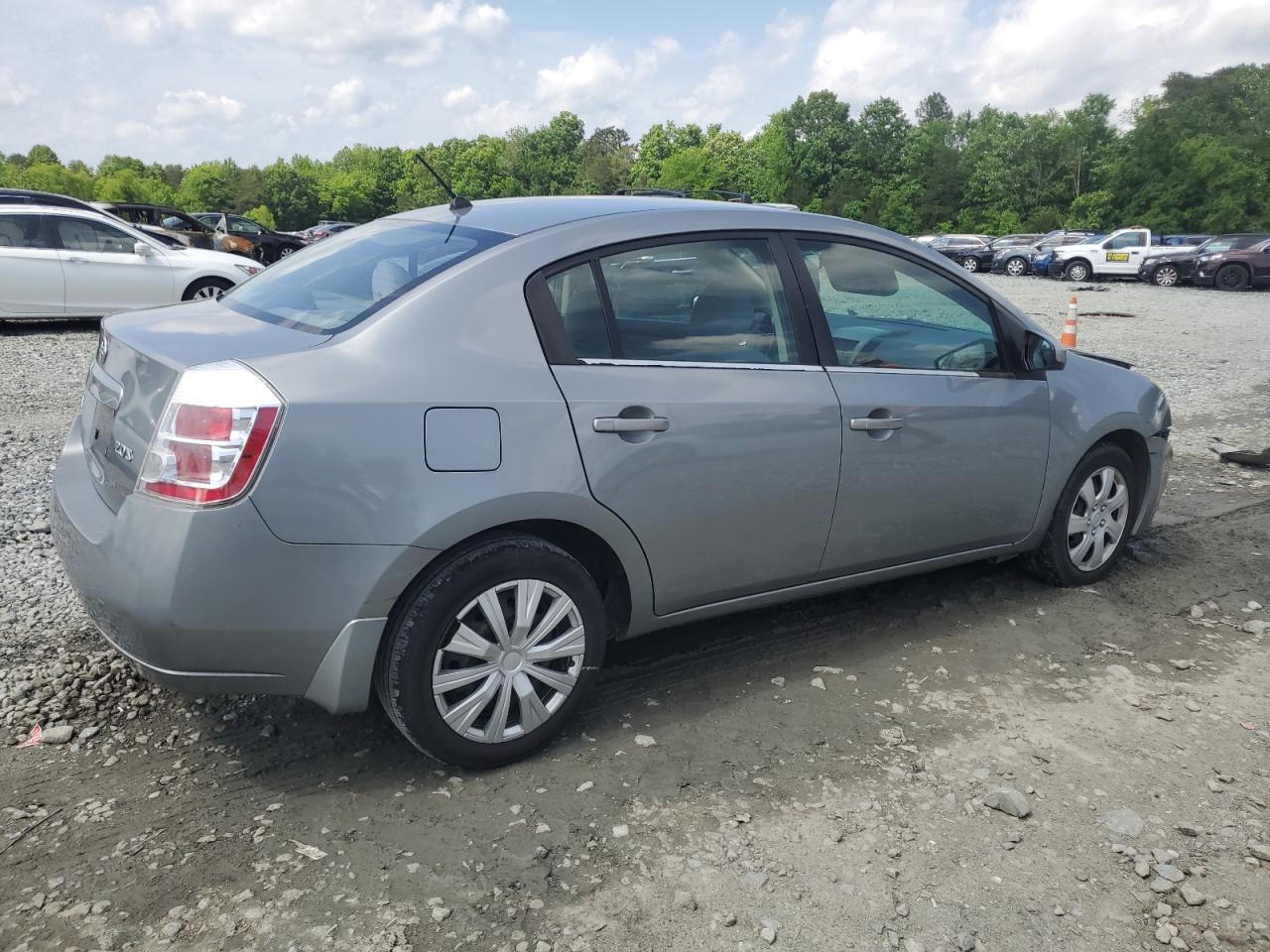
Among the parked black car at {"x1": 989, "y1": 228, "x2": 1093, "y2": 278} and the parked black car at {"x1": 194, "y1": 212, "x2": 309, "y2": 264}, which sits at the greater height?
the parked black car at {"x1": 194, "y1": 212, "x2": 309, "y2": 264}

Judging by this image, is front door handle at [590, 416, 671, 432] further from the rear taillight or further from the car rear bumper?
the rear taillight

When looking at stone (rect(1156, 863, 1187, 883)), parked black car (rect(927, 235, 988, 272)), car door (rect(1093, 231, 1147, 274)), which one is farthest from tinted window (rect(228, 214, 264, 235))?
stone (rect(1156, 863, 1187, 883))

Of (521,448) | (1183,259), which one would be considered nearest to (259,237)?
(1183,259)

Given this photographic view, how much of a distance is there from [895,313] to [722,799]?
2.11 meters

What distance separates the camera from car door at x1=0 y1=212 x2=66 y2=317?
12.7 metres

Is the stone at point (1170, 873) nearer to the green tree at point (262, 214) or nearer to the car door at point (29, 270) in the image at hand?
the car door at point (29, 270)

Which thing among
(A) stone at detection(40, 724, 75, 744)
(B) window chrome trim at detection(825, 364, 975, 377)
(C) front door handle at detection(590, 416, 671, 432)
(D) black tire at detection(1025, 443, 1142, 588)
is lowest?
(A) stone at detection(40, 724, 75, 744)

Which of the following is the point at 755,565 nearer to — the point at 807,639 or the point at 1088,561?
the point at 807,639

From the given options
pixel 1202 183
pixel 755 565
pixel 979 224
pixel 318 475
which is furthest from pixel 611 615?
pixel 979 224

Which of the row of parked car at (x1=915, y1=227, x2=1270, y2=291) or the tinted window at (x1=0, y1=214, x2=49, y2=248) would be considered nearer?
the tinted window at (x1=0, y1=214, x2=49, y2=248)

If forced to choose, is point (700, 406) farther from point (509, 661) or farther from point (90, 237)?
point (90, 237)

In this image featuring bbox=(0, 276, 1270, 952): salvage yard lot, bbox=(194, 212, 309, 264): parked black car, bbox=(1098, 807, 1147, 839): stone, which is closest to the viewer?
bbox=(0, 276, 1270, 952): salvage yard lot

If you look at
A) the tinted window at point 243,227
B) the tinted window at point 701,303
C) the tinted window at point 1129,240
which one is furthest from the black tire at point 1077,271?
the tinted window at point 701,303

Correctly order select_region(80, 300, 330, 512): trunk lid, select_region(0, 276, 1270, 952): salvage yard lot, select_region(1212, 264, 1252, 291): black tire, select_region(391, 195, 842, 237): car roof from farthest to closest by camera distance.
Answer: select_region(1212, 264, 1252, 291): black tire → select_region(391, 195, 842, 237): car roof → select_region(80, 300, 330, 512): trunk lid → select_region(0, 276, 1270, 952): salvage yard lot
